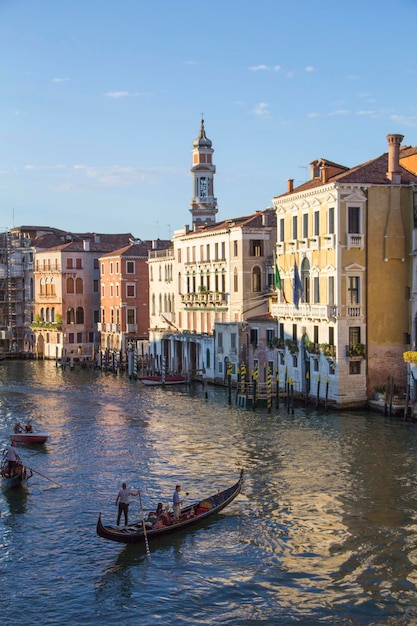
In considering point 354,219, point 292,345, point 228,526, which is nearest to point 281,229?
point 292,345

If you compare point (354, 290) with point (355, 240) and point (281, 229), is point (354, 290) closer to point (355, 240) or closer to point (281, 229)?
point (355, 240)

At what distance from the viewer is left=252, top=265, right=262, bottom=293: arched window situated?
174 ft

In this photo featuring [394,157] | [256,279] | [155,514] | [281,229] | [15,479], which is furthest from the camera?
[256,279]

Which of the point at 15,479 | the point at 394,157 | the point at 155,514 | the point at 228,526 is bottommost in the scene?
the point at 228,526

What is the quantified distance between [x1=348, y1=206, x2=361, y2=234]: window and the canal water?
7.84 m

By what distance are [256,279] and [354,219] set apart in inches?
568

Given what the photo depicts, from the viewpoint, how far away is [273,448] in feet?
104

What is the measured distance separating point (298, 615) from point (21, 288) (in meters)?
69.5

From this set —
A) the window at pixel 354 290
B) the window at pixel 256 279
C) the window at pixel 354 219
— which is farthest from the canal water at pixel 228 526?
the window at pixel 256 279

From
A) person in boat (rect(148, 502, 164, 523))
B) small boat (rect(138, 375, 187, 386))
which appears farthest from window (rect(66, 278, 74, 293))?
person in boat (rect(148, 502, 164, 523))

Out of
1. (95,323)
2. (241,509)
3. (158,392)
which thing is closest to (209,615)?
(241,509)

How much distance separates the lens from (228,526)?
2227cm

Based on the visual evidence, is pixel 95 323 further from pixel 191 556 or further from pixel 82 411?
pixel 191 556

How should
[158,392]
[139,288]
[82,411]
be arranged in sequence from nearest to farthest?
[82,411]
[158,392]
[139,288]
